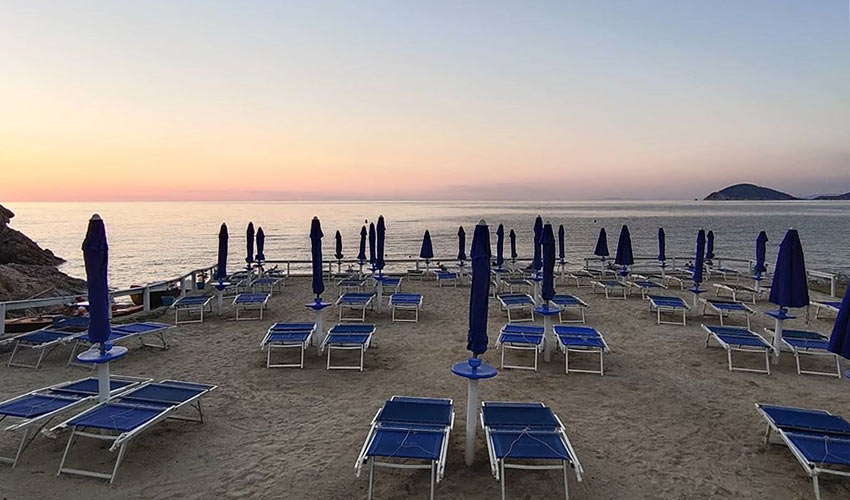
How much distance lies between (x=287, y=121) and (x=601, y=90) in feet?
48.6

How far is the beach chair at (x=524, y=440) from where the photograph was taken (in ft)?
12.9

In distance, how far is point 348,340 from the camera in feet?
25.5

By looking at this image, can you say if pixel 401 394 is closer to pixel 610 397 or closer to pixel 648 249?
pixel 610 397

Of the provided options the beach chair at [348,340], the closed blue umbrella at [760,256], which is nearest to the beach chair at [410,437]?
the beach chair at [348,340]

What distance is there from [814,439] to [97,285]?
7.31 meters

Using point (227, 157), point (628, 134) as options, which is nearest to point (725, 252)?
point (628, 134)

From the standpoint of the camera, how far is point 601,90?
806 inches

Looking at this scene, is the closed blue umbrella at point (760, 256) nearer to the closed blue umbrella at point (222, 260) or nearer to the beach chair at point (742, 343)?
the beach chair at point (742, 343)

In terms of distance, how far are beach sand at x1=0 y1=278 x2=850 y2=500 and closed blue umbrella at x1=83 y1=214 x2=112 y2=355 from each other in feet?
3.76

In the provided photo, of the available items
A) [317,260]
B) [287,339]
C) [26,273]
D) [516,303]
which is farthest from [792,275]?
[26,273]

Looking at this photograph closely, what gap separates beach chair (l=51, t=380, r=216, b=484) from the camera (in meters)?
4.30

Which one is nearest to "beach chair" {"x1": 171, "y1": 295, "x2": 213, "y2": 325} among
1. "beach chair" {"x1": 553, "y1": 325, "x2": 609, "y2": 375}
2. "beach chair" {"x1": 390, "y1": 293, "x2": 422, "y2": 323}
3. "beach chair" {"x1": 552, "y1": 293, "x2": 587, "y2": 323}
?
"beach chair" {"x1": 390, "y1": 293, "x2": 422, "y2": 323}

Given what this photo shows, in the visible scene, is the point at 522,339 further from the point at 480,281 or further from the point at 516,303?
the point at 480,281

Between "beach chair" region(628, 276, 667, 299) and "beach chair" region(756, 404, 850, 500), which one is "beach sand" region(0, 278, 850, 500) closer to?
"beach chair" region(756, 404, 850, 500)
